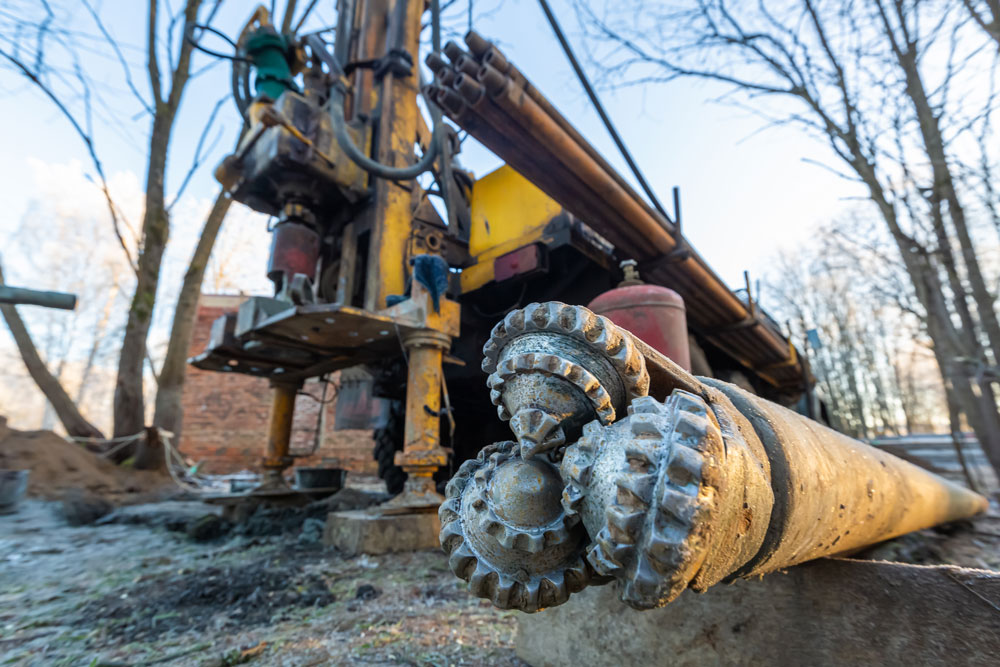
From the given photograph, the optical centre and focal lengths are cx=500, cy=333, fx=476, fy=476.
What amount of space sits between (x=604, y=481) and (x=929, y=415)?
33.0 metres

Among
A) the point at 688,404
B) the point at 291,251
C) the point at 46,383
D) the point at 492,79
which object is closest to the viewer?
the point at 688,404

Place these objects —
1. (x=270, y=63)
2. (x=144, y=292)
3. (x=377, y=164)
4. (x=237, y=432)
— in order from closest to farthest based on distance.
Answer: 1. (x=377, y=164)
2. (x=270, y=63)
3. (x=144, y=292)
4. (x=237, y=432)

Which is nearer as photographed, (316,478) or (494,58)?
(494,58)

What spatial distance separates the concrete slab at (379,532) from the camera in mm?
3002

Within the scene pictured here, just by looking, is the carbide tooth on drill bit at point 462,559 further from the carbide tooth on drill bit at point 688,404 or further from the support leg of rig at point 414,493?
the support leg of rig at point 414,493

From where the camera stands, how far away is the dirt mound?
5.26 meters

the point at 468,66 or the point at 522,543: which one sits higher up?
the point at 468,66

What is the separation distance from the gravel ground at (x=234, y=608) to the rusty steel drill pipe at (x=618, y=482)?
102cm

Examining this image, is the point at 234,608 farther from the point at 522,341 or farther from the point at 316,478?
the point at 316,478

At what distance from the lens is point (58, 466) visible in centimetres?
554

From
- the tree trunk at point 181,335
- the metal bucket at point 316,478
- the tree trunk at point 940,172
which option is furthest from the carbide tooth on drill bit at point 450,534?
the tree trunk at point 181,335

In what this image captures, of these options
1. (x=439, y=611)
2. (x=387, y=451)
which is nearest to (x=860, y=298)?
(x=387, y=451)

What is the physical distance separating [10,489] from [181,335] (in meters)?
3.68

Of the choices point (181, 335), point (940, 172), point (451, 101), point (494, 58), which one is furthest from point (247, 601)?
point (181, 335)
